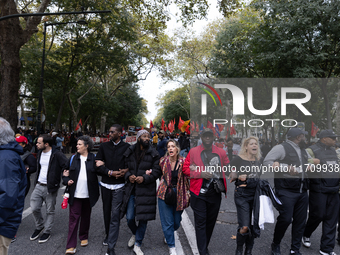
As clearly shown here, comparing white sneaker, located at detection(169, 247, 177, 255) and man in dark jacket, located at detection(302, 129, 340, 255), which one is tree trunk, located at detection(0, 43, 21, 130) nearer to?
white sneaker, located at detection(169, 247, 177, 255)

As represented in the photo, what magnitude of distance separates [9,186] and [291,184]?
3.55 m

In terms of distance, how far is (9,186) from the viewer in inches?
97.3

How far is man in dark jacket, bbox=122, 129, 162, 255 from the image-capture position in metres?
3.95

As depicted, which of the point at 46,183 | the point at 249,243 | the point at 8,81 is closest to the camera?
the point at 249,243

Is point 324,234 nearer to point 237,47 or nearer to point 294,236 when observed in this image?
point 294,236

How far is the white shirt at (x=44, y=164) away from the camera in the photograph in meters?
4.60

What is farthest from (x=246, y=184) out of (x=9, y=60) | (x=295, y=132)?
(x=9, y=60)

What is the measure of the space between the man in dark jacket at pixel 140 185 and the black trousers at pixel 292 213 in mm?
1856

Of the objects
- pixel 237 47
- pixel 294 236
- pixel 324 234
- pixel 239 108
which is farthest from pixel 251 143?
pixel 237 47

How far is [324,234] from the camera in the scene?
399 centimetres

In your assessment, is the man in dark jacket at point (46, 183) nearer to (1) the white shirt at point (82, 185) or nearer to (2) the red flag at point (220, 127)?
(1) the white shirt at point (82, 185)

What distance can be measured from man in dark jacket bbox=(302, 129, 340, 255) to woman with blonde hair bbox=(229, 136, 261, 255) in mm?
1031

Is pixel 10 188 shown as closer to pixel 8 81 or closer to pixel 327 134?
pixel 327 134

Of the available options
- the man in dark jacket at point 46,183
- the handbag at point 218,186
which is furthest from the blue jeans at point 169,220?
the man in dark jacket at point 46,183
